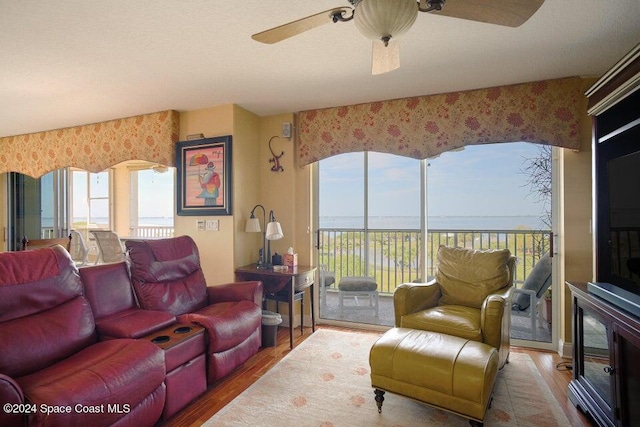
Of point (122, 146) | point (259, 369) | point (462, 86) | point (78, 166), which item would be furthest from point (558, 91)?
point (78, 166)

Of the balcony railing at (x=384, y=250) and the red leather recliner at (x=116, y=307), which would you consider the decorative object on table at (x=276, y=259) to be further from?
the red leather recliner at (x=116, y=307)

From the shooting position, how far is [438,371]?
5.64ft

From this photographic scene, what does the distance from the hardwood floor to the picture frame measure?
1463mm

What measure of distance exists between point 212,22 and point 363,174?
2.31 metres

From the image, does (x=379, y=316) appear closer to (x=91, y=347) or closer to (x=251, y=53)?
(x=91, y=347)

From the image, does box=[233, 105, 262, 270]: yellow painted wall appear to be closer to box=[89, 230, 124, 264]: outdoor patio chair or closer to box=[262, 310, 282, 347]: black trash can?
box=[262, 310, 282, 347]: black trash can

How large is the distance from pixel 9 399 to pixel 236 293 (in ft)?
5.18

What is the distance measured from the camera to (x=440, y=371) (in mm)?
1714

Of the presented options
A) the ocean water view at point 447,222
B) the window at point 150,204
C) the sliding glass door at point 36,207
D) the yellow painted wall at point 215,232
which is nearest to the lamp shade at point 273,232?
the yellow painted wall at point 215,232

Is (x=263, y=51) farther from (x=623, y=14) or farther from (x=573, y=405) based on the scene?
(x=573, y=405)

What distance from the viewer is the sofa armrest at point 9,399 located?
3.80ft

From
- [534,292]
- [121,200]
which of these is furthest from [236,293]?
[121,200]

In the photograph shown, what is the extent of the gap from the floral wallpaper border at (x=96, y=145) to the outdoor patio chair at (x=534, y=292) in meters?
4.02

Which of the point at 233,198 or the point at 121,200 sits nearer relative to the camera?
the point at 233,198
